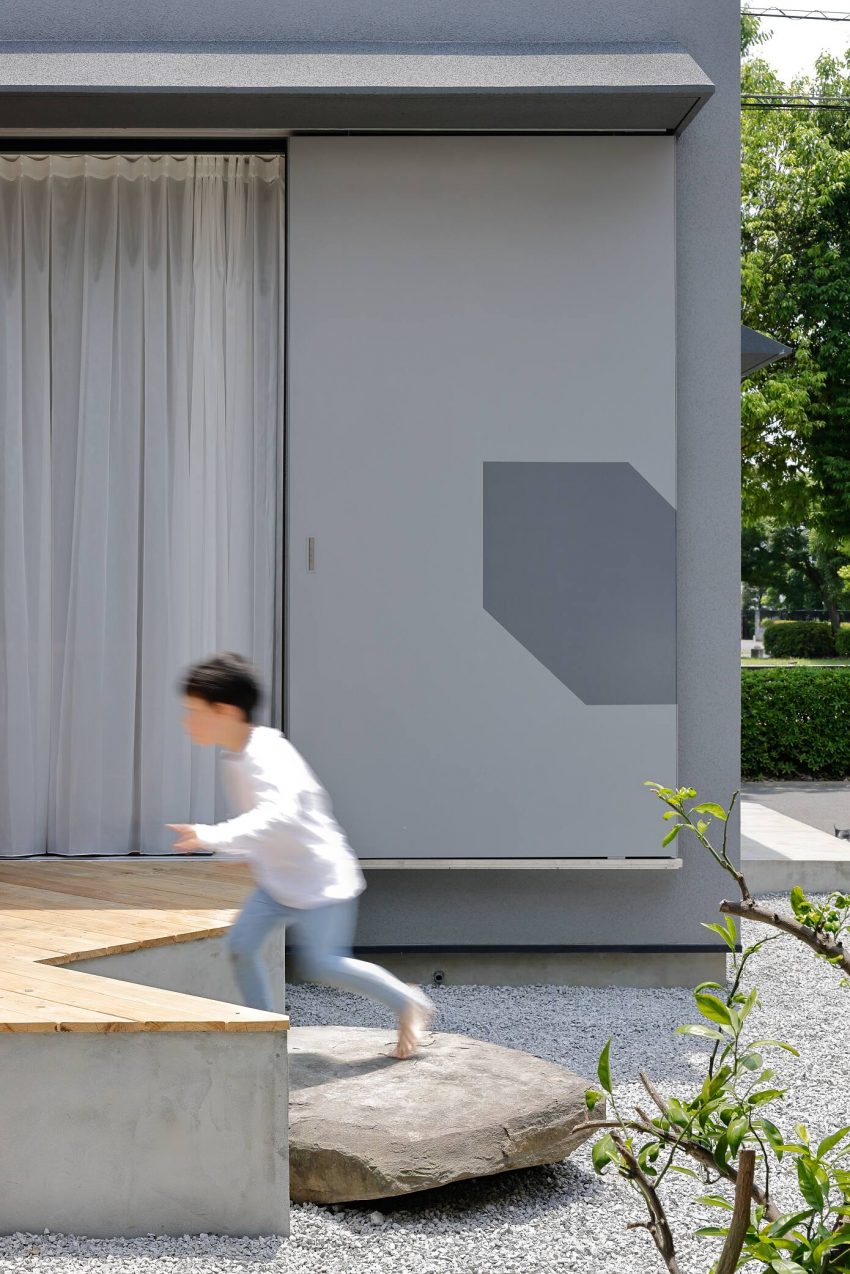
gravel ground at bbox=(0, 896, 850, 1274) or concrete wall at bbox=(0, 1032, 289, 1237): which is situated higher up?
concrete wall at bbox=(0, 1032, 289, 1237)

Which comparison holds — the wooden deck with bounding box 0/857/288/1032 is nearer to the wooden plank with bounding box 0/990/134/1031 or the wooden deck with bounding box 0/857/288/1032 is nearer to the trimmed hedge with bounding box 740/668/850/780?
the wooden plank with bounding box 0/990/134/1031

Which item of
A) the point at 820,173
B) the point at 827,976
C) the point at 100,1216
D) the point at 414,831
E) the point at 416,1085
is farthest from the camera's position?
the point at 820,173

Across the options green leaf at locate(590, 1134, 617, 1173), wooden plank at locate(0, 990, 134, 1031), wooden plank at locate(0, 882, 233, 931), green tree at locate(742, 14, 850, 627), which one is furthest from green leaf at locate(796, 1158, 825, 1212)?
green tree at locate(742, 14, 850, 627)

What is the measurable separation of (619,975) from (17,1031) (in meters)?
3.19

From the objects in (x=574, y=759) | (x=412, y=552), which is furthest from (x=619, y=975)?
(x=412, y=552)

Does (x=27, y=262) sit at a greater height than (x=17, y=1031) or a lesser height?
greater

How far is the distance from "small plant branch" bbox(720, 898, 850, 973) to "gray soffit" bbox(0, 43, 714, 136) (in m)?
4.26

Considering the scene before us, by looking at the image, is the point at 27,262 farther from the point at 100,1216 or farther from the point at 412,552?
the point at 100,1216

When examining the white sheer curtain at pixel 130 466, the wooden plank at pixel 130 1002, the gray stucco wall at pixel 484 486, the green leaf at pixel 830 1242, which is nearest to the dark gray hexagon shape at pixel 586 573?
the gray stucco wall at pixel 484 486

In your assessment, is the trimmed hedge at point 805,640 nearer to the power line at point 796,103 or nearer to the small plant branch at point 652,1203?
the power line at point 796,103

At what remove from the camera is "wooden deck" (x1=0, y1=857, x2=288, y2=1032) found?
3.08 m

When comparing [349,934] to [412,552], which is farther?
[412,552]

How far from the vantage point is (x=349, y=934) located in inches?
148

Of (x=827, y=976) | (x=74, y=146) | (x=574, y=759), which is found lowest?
(x=827, y=976)
